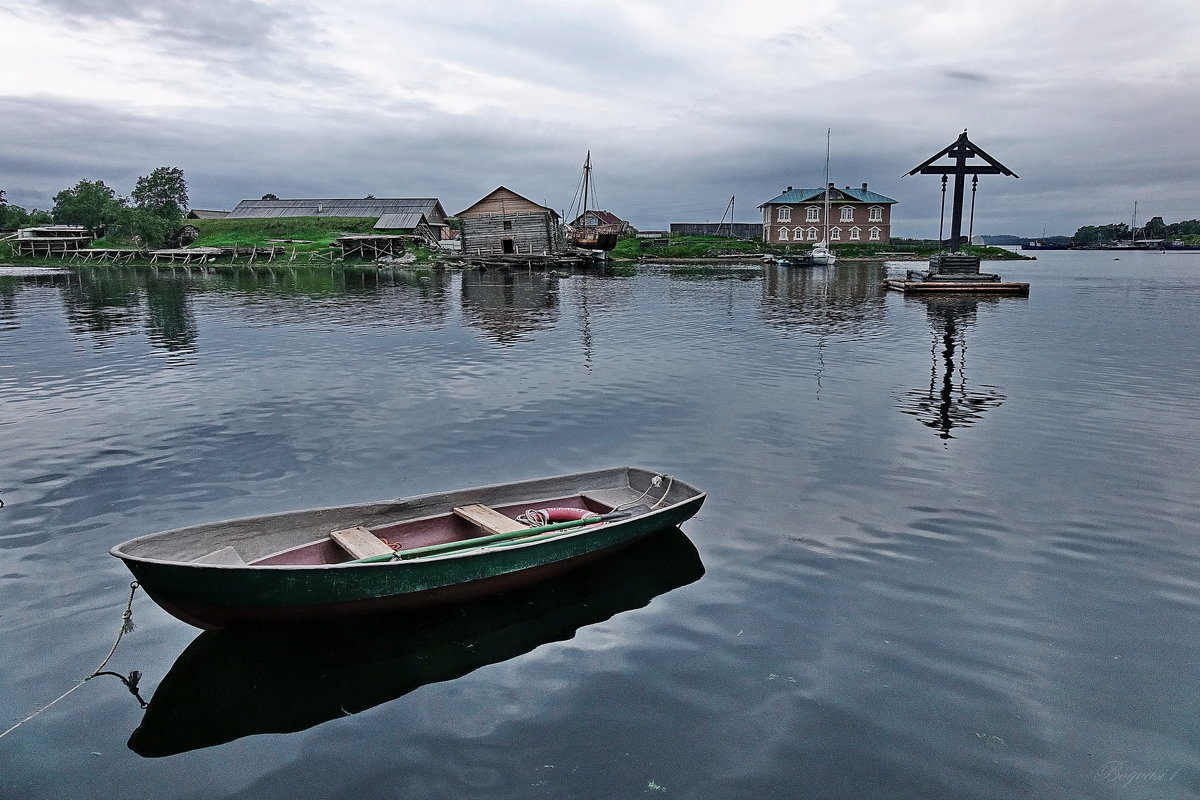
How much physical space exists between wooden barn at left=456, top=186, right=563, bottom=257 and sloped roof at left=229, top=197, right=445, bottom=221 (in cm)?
2473

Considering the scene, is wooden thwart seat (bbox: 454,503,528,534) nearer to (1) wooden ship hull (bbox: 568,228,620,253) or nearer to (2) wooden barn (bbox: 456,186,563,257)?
(2) wooden barn (bbox: 456,186,563,257)

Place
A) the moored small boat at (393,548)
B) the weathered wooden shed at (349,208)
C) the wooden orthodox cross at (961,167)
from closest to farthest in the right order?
1. the moored small boat at (393,548)
2. the wooden orthodox cross at (961,167)
3. the weathered wooden shed at (349,208)

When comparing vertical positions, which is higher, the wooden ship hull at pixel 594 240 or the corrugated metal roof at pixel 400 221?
the corrugated metal roof at pixel 400 221

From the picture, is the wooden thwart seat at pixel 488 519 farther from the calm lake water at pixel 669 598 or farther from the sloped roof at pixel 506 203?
the sloped roof at pixel 506 203

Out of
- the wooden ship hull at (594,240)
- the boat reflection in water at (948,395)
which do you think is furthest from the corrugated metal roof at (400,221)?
the boat reflection in water at (948,395)

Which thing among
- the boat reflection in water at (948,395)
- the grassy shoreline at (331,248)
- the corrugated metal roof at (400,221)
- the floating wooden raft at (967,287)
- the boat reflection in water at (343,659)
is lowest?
the boat reflection in water at (343,659)

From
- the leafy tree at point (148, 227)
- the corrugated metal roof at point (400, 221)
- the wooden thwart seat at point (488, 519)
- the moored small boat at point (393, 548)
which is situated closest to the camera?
the moored small boat at point (393, 548)

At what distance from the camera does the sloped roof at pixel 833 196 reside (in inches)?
4102

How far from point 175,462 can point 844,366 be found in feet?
61.9

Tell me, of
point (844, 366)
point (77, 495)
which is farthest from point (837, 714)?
point (844, 366)

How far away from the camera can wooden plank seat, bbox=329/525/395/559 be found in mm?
8652

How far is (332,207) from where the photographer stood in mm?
105875

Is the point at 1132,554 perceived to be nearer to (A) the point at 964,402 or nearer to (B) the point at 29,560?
(A) the point at 964,402

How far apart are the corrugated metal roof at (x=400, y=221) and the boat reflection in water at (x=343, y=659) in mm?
91429
